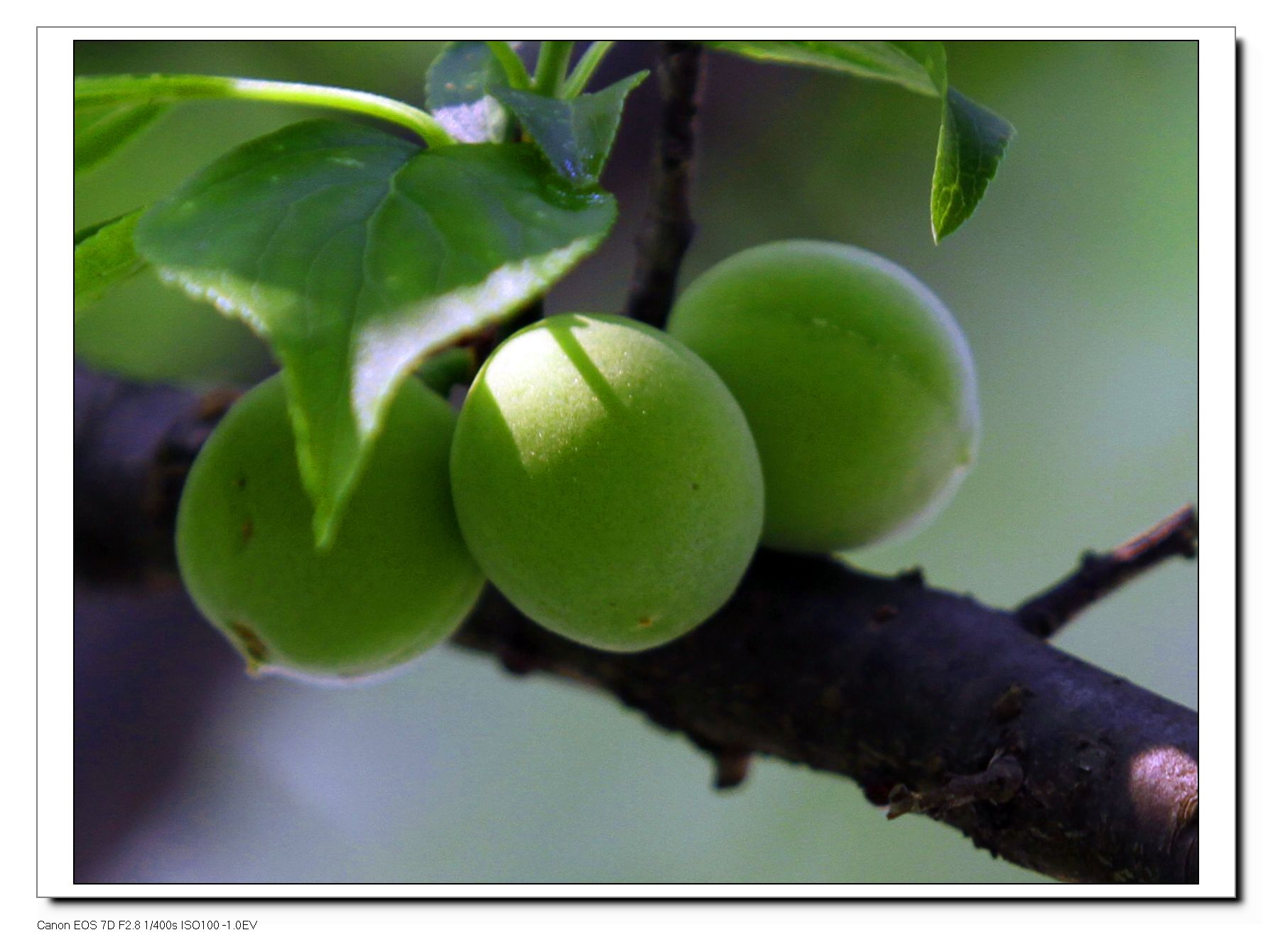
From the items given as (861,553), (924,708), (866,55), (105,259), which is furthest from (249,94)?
(861,553)

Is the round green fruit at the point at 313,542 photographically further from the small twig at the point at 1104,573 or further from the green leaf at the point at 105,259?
the small twig at the point at 1104,573

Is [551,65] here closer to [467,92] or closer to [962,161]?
[467,92]

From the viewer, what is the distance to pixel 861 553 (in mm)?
1729

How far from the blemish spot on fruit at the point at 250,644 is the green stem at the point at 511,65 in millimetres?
356

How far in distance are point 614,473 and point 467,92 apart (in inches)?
11.8

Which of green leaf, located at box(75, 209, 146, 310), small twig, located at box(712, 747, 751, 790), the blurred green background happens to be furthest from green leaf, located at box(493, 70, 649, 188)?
the blurred green background

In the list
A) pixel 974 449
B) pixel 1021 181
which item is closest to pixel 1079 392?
pixel 1021 181

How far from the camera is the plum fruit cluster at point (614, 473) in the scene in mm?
586

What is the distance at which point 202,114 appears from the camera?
140 centimetres

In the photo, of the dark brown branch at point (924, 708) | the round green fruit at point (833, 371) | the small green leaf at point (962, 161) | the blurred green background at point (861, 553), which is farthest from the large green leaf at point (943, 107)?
the blurred green background at point (861, 553)

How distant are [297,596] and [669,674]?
30 centimetres

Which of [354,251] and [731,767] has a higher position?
[354,251]

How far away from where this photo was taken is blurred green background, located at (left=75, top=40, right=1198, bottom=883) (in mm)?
1409

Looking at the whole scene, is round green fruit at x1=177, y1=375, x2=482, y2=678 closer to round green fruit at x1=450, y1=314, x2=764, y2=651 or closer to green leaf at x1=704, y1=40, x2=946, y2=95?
round green fruit at x1=450, y1=314, x2=764, y2=651
